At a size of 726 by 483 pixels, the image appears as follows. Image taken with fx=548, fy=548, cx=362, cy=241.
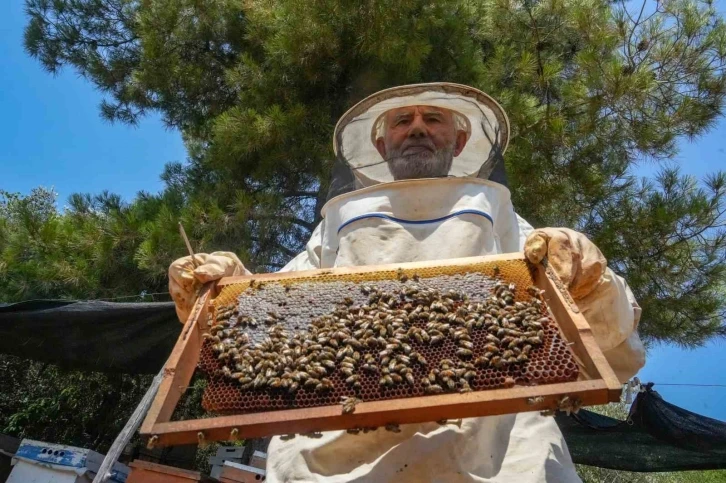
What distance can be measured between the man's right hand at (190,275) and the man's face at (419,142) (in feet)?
3.24

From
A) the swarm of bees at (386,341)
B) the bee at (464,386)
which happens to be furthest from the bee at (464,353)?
the bee at (464,386)

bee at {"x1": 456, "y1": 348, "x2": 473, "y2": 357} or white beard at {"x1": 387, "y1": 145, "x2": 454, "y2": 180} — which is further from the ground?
white beard at {"x1": 387, "y1": 145, "x2": 454, "y2": 180}

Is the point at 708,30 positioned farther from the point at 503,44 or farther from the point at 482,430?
the point at 482,430

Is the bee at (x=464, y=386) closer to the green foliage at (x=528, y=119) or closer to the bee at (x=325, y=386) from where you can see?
the bee at (x=325, y=386)

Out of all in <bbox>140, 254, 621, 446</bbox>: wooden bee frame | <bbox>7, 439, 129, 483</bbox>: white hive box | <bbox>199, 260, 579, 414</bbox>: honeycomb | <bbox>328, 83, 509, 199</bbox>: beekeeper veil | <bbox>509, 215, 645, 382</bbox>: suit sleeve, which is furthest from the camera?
<bbox>7, 439, 129, 483</bbox>: white hive box

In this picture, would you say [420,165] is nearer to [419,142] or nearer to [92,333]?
[419,142]

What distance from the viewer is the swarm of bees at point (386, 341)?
144 cm

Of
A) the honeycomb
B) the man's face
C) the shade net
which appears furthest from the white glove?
the shade net

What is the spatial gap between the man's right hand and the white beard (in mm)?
960

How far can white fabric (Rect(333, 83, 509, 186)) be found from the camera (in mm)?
2752

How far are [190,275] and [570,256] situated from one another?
1.33 m

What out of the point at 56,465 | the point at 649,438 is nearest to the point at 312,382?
the point at 56,465

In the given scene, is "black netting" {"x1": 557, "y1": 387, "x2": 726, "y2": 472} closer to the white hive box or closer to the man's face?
the man's face

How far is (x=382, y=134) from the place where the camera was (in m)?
3.17
